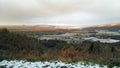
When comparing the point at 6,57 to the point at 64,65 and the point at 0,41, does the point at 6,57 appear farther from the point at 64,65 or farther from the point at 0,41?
the point at 0,41

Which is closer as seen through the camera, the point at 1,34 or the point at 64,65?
the point at 64,65

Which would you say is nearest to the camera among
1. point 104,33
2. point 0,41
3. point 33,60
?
point 33,60

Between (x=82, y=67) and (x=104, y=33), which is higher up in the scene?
(x=82, y=67)

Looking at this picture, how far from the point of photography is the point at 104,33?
437 feet

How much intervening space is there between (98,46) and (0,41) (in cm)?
1381

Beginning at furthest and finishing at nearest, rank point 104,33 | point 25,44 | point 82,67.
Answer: point 104,33 → point 25,44 → point 82,67

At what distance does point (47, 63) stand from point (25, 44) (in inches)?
827

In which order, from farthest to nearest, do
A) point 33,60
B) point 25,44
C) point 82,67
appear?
point 25,44 → point 33,60 → point 82,67

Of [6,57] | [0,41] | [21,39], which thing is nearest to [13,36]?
[21,39]

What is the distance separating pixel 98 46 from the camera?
116 feet

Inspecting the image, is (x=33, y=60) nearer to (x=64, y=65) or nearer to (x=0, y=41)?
(x=64, y=65)

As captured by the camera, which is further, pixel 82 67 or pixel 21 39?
pixel 21 39

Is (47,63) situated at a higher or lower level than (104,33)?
higher

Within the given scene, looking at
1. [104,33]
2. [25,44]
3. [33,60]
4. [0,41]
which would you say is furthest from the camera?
[104,33]
